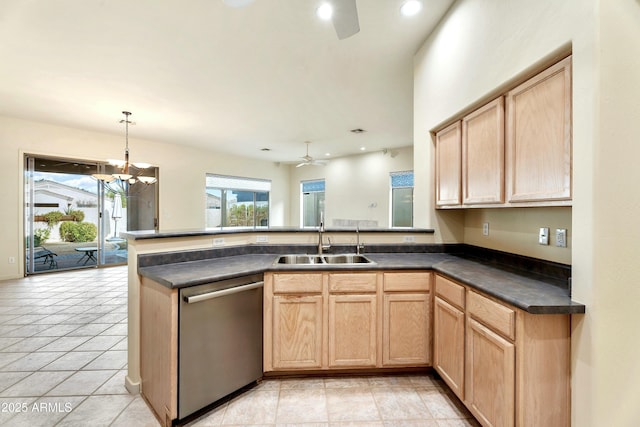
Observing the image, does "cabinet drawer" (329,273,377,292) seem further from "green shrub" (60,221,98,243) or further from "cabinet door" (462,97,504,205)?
"green shrub" (60,221,98,243)

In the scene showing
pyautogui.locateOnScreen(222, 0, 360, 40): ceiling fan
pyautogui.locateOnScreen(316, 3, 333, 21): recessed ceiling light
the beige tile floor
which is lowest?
the beige tile floor

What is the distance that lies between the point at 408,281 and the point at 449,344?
1.60 ft

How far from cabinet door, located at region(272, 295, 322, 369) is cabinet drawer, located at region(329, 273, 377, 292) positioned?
16 cm

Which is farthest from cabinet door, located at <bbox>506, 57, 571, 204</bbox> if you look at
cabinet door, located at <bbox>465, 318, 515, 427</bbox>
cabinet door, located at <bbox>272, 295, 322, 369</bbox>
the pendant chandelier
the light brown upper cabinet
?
the pendant chandelier

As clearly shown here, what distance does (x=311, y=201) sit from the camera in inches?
353

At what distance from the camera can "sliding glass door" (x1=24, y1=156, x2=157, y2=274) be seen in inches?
201

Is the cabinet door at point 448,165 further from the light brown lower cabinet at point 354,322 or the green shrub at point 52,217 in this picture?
the green shrub at point 52,217

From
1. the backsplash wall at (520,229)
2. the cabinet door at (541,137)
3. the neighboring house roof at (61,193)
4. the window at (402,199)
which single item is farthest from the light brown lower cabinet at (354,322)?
the neighboring house roof at (61,193)

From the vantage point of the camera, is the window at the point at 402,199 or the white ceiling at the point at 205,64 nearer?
the white ceiling at the point at 205,64

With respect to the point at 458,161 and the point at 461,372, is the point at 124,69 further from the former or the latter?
the point at 461,372

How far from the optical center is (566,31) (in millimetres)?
1280

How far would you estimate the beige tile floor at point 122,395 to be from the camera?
1718 mm

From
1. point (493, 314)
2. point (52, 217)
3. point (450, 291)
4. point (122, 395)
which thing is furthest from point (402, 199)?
point (52, 217)

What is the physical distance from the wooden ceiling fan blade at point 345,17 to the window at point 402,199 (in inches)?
215
